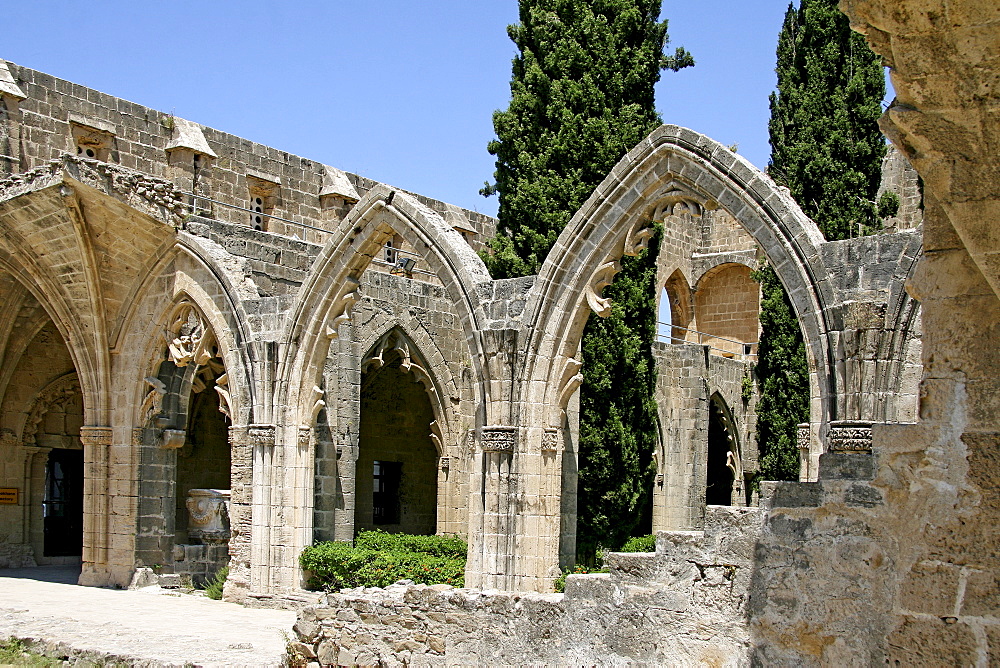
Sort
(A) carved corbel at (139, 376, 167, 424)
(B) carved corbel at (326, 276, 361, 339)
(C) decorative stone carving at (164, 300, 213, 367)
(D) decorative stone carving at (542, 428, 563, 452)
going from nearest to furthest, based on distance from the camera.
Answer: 1. (D) decorative stone carving at (542, 428, 563, 452)
2. (B) carved corbel at (326, 276, 361, 339)
3. (C) decorative stone carving at (164, 300, 213, 367)
4. (A) carved corbel at (139, 376, 167, 424)

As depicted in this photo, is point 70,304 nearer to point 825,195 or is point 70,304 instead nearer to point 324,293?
point 324,293

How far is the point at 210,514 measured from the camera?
1208 cm

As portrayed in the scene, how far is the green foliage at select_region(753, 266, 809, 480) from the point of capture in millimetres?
15141

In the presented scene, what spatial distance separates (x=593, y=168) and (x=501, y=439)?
381cm

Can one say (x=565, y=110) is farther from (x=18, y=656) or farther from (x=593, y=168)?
(x=18, y=656)

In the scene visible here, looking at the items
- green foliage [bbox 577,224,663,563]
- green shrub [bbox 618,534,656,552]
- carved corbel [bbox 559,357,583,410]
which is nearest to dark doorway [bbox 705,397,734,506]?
green shrub [bbox 618,534,656,552]

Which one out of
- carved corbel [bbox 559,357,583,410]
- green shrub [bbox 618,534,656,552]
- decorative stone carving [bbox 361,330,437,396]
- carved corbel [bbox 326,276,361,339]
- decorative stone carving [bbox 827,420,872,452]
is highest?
carved corbel [bbox 326,276,361,339]

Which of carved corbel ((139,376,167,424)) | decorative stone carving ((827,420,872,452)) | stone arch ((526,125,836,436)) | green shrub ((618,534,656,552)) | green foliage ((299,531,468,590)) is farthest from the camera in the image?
green shrub ((618,534,656,552))

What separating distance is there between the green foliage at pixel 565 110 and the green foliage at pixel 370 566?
3.08m

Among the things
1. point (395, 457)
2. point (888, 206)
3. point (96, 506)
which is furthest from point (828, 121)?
point (96, 506)

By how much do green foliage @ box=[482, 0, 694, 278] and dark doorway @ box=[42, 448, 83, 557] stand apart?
A: 24.3 ft

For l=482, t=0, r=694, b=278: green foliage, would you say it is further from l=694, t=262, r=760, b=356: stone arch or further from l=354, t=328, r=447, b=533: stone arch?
l=694, t=262, r=760, b=356: stone arch

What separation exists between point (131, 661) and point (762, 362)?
10.7m

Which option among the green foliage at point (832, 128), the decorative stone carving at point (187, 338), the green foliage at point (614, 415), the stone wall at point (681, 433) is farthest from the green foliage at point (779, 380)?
the decorative stone carving at point (187, 338)
